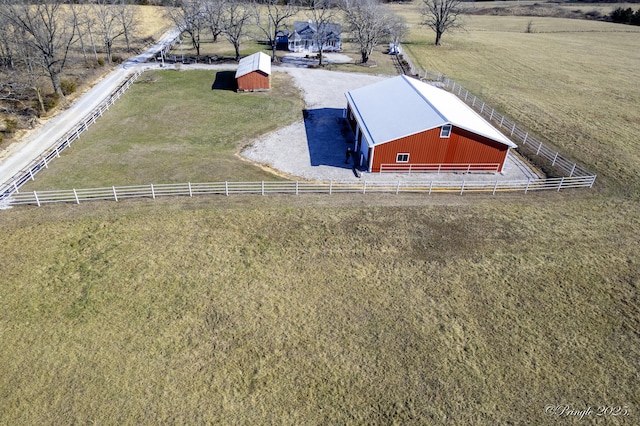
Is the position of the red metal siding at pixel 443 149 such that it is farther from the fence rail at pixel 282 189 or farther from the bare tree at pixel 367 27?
the bare tree at pixel 367 27

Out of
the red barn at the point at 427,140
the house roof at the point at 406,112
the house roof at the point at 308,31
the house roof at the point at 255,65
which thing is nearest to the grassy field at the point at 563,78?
the red barn at the point at 427,140

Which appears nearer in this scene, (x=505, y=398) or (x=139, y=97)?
(x=505, y=398)

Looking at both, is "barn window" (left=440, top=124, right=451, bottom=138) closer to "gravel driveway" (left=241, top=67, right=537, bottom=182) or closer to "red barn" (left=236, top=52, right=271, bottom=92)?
"gravel driveway" (left=241, top=67, right=537, bottom=182)

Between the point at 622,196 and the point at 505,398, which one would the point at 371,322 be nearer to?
the point at 505,398

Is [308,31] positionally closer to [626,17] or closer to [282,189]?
[282,189]

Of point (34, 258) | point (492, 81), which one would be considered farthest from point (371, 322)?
point (492, 81)

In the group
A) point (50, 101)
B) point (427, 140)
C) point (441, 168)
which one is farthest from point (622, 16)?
point (50, 101)

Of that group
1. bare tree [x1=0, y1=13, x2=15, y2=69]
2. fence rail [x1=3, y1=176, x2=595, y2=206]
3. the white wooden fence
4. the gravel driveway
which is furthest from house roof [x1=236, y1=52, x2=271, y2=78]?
fence rail [x1=3, y1=176, x2=595, y2=206]
